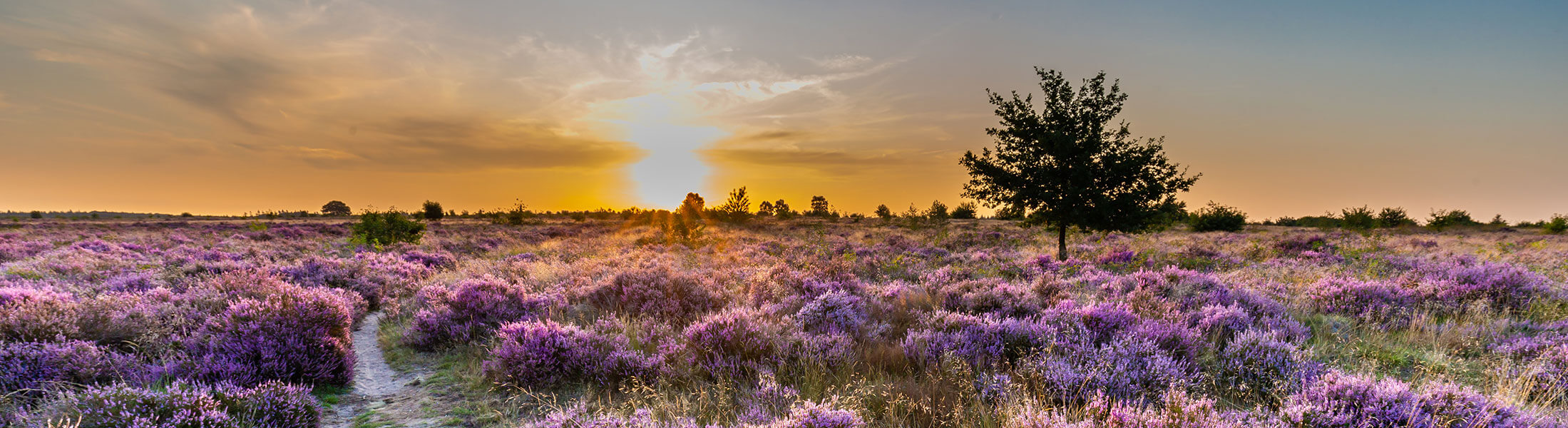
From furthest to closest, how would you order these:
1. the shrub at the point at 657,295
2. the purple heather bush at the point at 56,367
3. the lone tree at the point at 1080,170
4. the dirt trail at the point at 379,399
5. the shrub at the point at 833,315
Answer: the lone tree at the point at 1080,170, the shrub at the point at 657,295, the shrub at the point at 833,315, the dirt trail at the point at 379,399, the purple heather bush at the point at 56,367

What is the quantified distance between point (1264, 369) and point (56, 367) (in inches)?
431

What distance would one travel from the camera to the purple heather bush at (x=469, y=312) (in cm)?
766

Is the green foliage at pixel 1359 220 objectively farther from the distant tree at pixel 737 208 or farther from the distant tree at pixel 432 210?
the distant tree at pixel 432 210

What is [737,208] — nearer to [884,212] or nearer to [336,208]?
[884,212]

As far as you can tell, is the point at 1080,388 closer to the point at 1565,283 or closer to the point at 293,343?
the point at 293,343

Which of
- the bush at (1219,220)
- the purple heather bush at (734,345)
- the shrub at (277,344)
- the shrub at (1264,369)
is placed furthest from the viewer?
the bush at (1219,220)

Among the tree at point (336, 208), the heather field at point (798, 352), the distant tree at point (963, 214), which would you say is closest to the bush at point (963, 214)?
the distant tree at point (963, 214)

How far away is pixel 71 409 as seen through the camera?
3842 mm

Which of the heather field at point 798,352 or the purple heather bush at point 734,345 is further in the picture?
the purple heather bush at point 734,345

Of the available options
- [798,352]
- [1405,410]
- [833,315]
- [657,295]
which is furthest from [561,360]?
[1405,410]

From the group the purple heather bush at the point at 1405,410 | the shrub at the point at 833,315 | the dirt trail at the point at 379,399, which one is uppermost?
the purple heather bush at the point at 1405,410

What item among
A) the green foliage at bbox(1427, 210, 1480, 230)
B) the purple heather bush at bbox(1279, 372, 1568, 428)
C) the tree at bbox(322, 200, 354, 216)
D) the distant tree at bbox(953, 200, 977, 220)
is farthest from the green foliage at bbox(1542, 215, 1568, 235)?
the tree at bbox(322, 200, 354, 216)

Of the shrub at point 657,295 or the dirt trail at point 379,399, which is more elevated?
the shrub at point 657,295

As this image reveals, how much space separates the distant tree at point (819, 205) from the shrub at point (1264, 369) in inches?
2955
